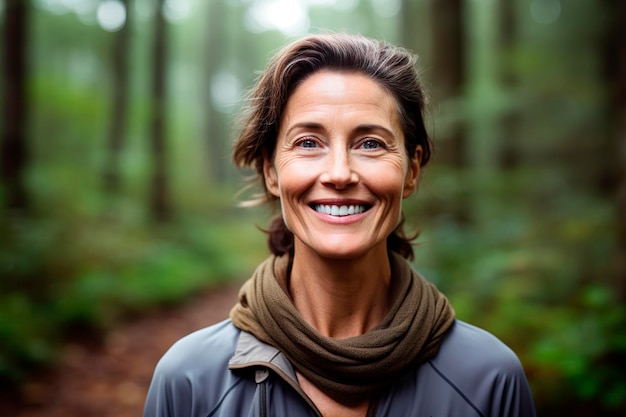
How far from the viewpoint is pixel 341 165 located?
1999 mm

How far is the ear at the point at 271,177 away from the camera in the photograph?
236cm

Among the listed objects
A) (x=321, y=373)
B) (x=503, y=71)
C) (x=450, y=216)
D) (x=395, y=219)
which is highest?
(x=503, y=71)

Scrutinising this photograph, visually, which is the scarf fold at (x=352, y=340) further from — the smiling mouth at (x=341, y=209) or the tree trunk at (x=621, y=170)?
the tree trunk at (x=621, y=170)

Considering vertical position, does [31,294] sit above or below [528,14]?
below

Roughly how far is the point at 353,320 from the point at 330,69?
3.47 feet

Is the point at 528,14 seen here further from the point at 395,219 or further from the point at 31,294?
the point at 395,219

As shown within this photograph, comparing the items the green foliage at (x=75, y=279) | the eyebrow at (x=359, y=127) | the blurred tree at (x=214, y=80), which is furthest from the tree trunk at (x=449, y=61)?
the blurred tree at (x=214, y=80)

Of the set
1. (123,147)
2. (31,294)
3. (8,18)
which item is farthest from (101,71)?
(31,294)

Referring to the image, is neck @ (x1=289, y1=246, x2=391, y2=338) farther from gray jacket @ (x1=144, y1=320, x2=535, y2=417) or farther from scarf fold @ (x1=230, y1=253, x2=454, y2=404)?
gray jacket @ (x1=144, y1=320, x2=535, y2=417)

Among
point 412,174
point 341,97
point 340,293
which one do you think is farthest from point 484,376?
point 341,97

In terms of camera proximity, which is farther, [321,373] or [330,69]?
[330,69]

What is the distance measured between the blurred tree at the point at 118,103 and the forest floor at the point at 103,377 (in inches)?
279

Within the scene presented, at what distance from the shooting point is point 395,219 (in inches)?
82.8

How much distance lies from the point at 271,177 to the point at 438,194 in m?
6.27
